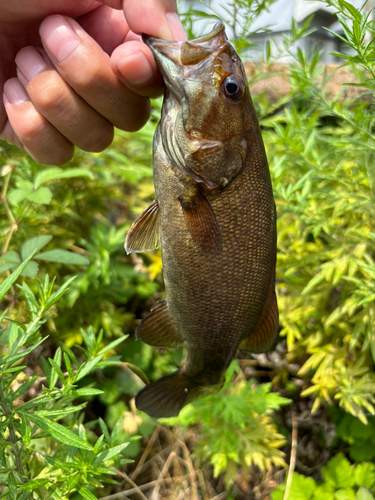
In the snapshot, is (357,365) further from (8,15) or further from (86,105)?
(8,15)

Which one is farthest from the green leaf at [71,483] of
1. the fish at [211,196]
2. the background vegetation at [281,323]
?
the fish at [211,196]

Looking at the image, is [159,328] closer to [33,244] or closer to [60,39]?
[33,244]

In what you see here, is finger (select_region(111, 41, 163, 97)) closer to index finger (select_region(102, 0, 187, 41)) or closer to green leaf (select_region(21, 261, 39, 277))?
index finger (select_region(102, 0, 187, 41))

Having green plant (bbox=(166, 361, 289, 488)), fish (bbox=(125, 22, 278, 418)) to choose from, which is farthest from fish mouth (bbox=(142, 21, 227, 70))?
green plant (bbox=(166, 361, 289, 488))

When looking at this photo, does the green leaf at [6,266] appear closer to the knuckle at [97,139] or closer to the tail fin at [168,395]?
the knuckle at [97,139]

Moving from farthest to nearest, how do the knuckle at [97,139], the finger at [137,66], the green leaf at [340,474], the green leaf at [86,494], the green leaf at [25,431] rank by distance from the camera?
the green leaf at [340,474]
the knuckle at [97,139]
the finger at [137,66]
the green leaf at [86,494]
the green leaf at [25,431]

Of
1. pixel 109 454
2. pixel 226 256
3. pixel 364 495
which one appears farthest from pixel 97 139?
pixel 364 495

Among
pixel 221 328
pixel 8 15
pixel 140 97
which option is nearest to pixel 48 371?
pixel 221 328
